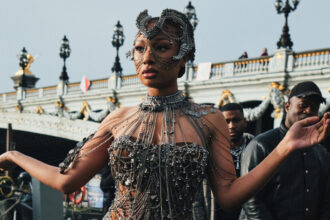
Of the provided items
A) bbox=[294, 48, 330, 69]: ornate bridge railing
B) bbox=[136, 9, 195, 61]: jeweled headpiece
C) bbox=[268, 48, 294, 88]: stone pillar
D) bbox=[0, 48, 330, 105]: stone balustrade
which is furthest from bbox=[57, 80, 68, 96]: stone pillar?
bbox=[136, 9, 195, 61]: jeweled headpiece

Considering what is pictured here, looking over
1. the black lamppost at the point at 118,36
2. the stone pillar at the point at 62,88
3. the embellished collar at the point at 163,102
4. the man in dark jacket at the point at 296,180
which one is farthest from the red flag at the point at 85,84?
the embellished collar at the point at 163,102

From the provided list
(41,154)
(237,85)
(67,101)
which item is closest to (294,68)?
(237,85)

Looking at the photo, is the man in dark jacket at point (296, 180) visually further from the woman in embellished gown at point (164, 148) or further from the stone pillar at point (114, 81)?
the stone pillar at point (114, 81)

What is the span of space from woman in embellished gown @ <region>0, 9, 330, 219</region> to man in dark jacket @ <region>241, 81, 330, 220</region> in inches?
49.1

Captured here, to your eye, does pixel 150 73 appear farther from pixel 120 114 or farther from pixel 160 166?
pixel 160 166

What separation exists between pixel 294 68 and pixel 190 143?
18739 millimetres

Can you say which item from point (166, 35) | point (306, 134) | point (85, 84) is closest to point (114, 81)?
point (85, 84)

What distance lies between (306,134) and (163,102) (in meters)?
0.59

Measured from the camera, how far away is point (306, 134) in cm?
186

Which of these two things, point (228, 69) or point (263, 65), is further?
point (228, 69)

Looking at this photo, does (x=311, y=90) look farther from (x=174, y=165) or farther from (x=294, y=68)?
(x=294, y=68)

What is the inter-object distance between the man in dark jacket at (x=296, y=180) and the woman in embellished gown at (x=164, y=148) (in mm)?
1248

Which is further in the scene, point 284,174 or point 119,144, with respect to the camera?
point 284,174

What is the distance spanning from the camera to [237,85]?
71.5 ft
